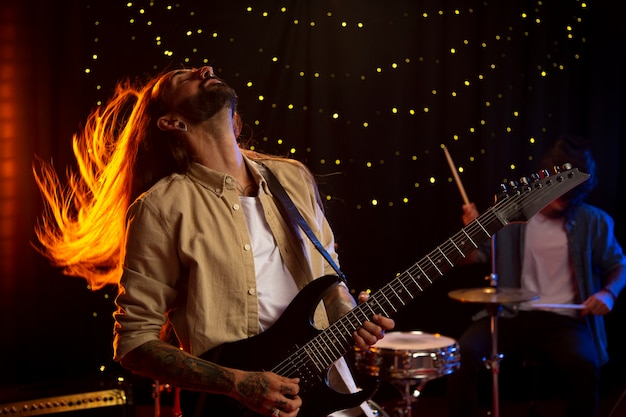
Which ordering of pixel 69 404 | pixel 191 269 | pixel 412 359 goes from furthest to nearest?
pixel 412 359, pixel 69 404, pixel 191 269

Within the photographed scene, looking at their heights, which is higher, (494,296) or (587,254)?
(587,254)

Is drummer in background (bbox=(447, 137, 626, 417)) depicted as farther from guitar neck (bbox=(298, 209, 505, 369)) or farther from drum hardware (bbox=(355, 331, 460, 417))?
guitar neck (bbox=(298, 209, 505, 369))

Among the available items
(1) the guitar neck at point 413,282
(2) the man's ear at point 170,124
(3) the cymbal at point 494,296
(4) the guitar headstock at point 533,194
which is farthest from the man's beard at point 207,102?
(3) the cymbal at point 494,296

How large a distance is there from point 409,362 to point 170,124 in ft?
6.40

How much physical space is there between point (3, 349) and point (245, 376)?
312 centimetres

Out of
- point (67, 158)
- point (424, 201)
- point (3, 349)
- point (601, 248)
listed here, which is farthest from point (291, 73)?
point (3, 349)

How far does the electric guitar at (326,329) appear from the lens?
7.03 feet

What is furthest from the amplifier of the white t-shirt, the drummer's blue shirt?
the drummer's blue shirt

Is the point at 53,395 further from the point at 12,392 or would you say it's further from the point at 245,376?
the point at 245,376

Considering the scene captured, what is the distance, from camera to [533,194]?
2.21 meters

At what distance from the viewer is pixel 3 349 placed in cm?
458

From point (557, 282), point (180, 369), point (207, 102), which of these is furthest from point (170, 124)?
point (557, 282)

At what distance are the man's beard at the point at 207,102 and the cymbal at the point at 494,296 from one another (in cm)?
213

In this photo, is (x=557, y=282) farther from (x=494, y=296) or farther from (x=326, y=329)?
(x=326, y=329)
